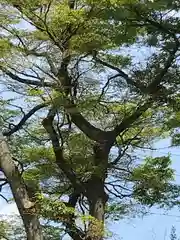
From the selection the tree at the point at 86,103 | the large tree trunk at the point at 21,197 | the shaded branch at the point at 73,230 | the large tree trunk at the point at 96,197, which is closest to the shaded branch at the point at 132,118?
the tree at the point at 86,103

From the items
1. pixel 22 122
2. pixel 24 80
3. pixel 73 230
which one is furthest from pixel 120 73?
pixel 73 230

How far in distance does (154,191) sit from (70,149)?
114 cm

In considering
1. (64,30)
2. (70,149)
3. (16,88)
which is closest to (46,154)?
(70,149)

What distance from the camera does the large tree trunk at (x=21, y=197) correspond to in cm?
488

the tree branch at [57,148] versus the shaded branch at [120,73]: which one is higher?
the shaded branch at [120,73]

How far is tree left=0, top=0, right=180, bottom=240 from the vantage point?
5.07 meters

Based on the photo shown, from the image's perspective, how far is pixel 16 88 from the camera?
218 inches

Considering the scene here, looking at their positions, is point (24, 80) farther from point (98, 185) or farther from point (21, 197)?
point (98, 185)

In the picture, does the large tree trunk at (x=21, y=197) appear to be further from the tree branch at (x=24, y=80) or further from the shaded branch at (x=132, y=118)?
the shaded branch at (x=132, y=118)

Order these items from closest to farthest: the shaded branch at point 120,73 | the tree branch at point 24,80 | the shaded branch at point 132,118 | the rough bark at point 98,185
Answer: the tree branch at point 24,80, the shaded branch at point 132,118, the shaded branch at point 120,73, the rough bark at point 98,185

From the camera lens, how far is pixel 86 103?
563 centimetres

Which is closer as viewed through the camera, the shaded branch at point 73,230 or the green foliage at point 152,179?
the shaded branch at point 73,230

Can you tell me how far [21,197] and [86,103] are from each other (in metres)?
Result: 1.26

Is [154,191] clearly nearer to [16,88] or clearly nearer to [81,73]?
[81,73]
